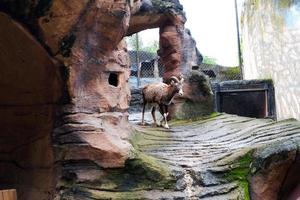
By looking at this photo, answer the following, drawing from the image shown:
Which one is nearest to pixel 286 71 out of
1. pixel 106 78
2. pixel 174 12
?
pixel 174 12

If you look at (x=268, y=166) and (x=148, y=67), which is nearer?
(x=268, y=166)

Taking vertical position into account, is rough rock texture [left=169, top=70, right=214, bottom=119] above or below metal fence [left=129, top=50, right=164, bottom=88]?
below

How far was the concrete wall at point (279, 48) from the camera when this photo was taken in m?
10.5

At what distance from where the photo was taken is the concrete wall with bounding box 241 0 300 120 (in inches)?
415

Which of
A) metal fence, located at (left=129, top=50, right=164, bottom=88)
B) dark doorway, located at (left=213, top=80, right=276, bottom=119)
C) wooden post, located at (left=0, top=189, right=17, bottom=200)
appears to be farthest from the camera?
metal fence, located at (left=129, top=50, right=164, bottom=88)

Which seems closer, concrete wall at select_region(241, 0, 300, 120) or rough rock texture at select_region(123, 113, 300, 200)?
rough rock texture at select_region(123, 113, 300, 200)

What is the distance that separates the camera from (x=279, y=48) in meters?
11.2

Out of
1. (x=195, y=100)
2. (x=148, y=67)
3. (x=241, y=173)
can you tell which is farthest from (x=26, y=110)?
(x=148, y=67)

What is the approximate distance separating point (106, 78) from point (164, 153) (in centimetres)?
119

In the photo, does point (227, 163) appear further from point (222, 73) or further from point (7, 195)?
point (222, 73)

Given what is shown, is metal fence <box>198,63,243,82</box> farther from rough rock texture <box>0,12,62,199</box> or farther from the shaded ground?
rough rock texture <box>0,12,62,199</box>

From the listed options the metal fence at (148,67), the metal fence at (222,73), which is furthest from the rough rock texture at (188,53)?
the metal fence at (222,73)

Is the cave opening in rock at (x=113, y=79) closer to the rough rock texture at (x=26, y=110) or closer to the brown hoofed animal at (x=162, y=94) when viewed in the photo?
the rough rock texture at (x=26, y=110)

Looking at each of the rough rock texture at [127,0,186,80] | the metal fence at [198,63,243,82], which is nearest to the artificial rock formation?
the rough rock texture at [127,0,186,80]
